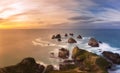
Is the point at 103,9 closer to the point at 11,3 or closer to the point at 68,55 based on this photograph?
the point at 68,55

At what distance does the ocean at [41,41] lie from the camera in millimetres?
1794

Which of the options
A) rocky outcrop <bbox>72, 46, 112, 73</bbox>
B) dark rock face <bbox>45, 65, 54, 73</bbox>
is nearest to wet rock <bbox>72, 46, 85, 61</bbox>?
rocky outcrop <bbox>72, 46, 112, 73</bbox>

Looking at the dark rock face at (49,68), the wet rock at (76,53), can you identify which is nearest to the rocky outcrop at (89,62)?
the wet rock at (76,53)

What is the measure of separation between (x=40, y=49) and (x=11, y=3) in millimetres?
424

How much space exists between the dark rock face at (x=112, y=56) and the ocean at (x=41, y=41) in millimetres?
30

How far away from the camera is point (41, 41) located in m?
1.80

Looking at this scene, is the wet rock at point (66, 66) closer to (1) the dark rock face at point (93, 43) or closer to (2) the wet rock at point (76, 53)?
(2) the wet rock at point (76, 53)

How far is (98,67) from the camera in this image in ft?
5.74

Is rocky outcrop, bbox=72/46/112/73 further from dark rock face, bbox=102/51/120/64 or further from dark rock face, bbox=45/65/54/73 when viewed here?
dark rock face, bbox=45/65/54/73

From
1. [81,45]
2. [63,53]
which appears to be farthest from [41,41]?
[81,45]

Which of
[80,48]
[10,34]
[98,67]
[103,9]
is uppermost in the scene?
[103,9]

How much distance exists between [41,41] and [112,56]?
1.81ft

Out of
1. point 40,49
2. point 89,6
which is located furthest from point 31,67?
point 89,6

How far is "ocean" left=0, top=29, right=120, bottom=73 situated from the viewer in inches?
70.6
